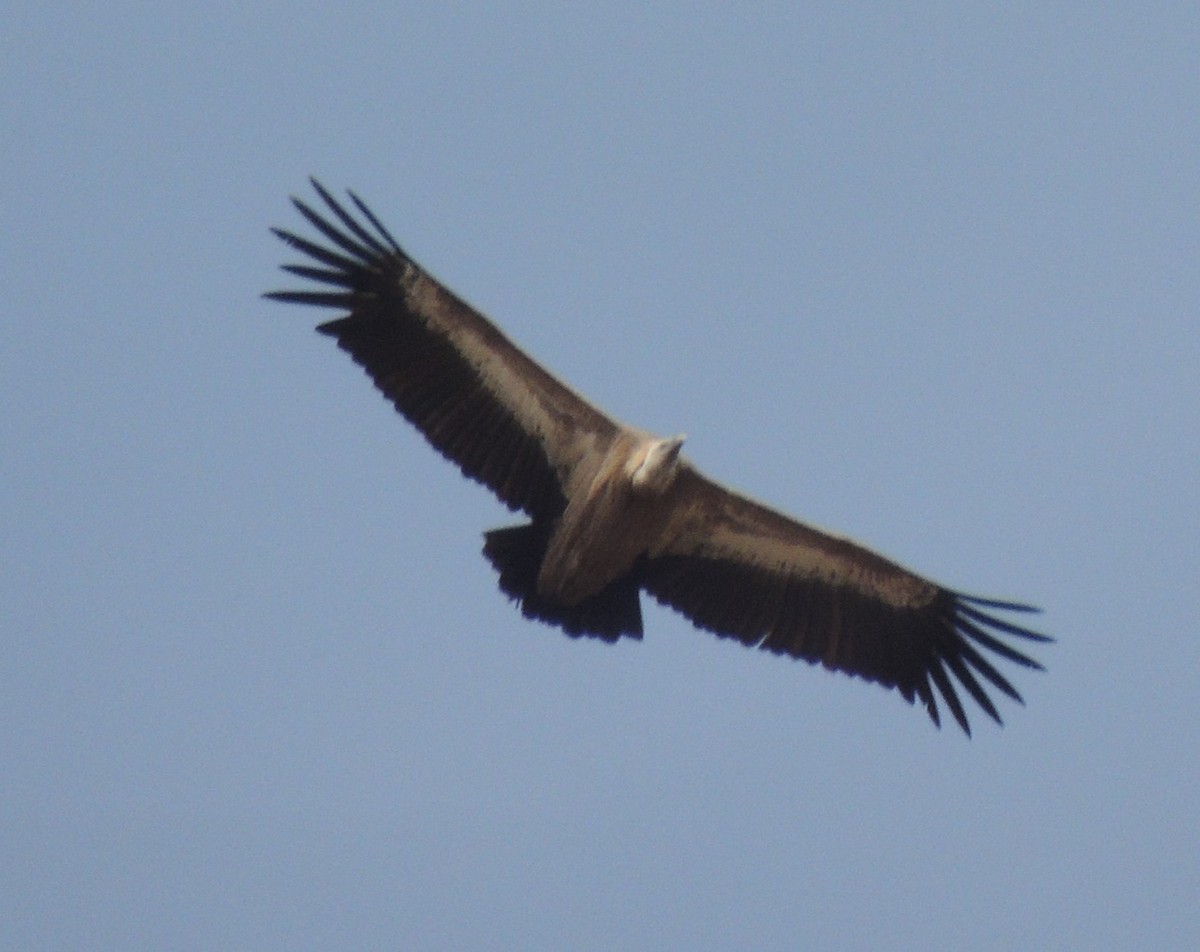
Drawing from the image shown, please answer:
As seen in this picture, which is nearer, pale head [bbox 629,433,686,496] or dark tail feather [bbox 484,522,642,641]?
pale head [bbox 629,433,686,496]

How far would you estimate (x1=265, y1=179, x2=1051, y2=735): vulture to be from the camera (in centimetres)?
1345

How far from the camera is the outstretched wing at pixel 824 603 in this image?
550 inches

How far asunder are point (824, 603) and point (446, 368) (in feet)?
10.2

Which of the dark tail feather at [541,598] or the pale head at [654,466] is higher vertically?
the pale head at [654,466]

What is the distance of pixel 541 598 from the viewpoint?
13.7 metres

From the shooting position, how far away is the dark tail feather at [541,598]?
1362 cm

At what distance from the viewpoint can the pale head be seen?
1307cm

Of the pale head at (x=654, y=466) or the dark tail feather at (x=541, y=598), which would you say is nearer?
the pale head at (x=654, y=466)

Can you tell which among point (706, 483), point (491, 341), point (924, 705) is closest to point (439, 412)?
point (491, 341)

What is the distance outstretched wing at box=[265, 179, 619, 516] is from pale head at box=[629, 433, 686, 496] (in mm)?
448

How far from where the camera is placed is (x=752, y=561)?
14.1 metres

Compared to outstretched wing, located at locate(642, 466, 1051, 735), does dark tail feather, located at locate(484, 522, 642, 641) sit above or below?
below

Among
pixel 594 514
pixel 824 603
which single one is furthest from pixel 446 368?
pixel 824 603

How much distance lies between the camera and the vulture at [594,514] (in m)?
13.4
